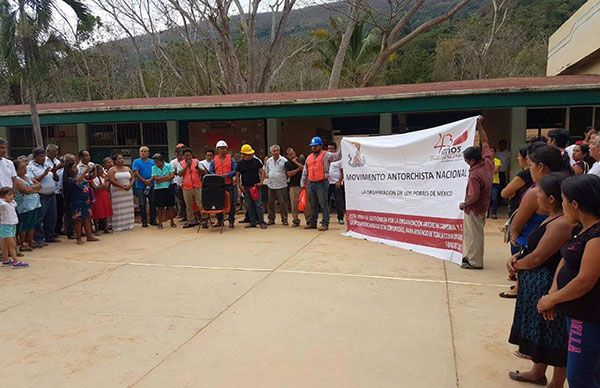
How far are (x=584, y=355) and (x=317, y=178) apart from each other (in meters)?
6.76

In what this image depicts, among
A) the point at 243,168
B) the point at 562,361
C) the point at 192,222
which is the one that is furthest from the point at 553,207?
the point at 192,222

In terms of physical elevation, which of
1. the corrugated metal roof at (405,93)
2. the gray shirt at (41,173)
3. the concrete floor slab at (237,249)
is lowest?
the concrete floor slab at (237,249)

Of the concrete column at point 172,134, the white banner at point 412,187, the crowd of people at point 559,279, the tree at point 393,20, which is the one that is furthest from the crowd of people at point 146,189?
the tree at point 393,20

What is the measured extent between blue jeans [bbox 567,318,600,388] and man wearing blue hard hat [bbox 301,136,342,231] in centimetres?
666

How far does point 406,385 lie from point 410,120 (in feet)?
34.6

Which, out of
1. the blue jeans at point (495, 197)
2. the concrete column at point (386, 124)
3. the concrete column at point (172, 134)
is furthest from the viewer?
the concrete column at point (172, 134)

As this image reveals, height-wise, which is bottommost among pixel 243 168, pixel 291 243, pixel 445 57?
pixel 291 243

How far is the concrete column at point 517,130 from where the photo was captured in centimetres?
1145

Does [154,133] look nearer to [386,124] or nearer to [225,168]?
[225,168]

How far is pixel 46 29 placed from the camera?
13344 millimetres

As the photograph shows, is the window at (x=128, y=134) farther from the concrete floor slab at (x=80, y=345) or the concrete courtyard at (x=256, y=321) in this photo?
the concrete floor slab at (x=80, y=345)

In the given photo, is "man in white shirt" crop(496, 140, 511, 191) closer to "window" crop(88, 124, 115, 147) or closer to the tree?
the tree

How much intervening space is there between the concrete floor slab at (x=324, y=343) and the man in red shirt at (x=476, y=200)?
1100 millimetres

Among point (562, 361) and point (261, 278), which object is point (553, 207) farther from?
point (261, 278)
